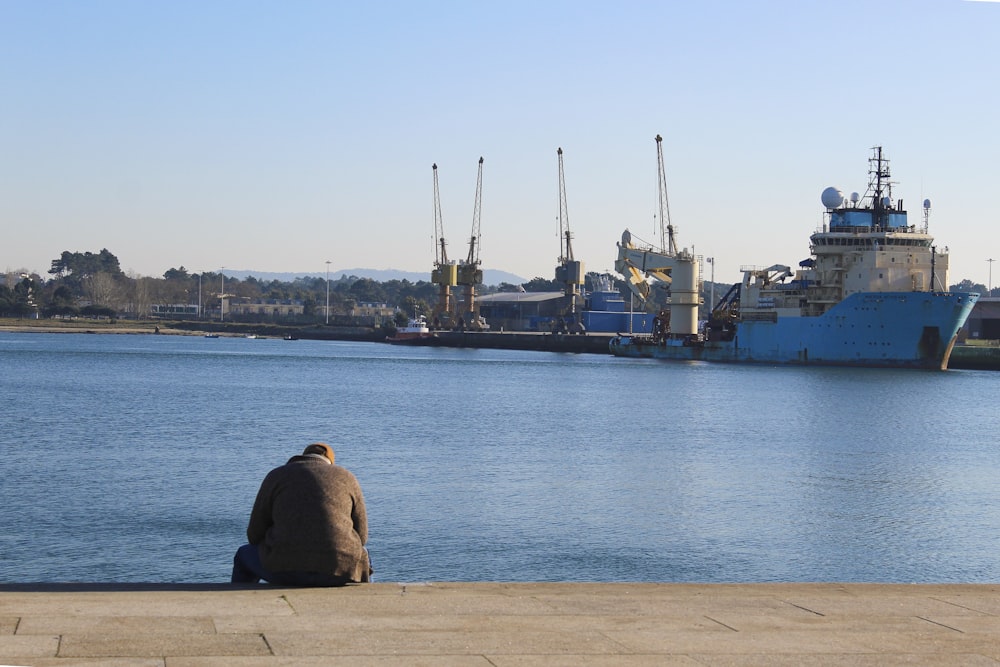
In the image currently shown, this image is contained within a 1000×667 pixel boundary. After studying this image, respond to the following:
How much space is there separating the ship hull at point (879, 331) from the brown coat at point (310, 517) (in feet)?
240

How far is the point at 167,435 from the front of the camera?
32875mm

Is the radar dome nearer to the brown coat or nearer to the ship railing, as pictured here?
the ship railing

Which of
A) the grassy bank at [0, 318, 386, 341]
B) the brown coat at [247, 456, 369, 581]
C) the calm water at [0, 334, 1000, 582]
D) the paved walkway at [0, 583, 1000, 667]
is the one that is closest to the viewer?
the paved walkway at [0, 583, 1000, 667]

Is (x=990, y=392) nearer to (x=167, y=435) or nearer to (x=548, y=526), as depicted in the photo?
(x=167, y=435)

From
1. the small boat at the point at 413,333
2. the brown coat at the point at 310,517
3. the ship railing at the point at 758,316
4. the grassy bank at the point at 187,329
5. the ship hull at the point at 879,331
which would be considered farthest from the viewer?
the grassy bank at the point at 187,329

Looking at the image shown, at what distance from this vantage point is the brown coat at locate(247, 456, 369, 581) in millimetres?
8594

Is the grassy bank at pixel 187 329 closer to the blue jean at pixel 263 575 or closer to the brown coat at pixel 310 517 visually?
the blue jean at pixel 263 575

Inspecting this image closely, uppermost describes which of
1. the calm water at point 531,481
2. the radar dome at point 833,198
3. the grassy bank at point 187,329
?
the radar dome at point 833,198

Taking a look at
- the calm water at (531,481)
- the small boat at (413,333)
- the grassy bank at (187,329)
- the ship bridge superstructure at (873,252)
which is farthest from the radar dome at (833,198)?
the grassy bank at (187,329)

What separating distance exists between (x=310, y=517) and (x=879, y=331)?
74.7m

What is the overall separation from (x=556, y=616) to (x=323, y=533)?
1805 millimetres

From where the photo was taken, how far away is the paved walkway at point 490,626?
21.9ft

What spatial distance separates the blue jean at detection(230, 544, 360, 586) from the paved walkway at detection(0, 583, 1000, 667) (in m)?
0.13

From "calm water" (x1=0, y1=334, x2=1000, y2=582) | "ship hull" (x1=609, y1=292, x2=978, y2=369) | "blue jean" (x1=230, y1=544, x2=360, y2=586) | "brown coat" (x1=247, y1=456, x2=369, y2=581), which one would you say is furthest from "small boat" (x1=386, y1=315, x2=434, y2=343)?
"brown coat" (x1=247, y1=456, x2=369, y2=581)
